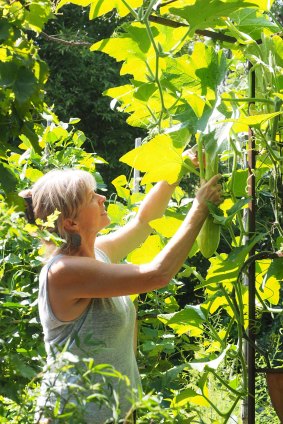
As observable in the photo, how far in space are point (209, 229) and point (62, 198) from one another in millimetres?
348

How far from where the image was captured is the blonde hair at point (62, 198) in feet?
6.18

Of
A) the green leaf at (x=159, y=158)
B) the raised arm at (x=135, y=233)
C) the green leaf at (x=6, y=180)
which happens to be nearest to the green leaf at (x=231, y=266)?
the green leaf at (x=159, y=158)

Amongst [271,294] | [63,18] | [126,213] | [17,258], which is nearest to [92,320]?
[271,294]

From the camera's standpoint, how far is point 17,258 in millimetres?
2504

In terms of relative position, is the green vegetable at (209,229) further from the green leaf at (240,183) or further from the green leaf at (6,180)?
the green leaf at (6,180)

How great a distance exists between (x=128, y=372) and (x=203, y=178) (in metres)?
0.47

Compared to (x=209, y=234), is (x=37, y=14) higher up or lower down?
higher up

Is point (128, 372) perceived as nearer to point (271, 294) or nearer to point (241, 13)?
point (271, 294)

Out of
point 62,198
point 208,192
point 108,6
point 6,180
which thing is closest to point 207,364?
point 208,192

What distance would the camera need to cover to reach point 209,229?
1.78 meters

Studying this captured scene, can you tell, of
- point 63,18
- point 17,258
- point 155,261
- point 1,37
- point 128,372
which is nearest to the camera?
point 1,37

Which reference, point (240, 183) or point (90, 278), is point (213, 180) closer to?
point (240, 183)

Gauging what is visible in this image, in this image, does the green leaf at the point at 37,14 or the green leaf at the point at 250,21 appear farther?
the green leaf at the point at 250,21

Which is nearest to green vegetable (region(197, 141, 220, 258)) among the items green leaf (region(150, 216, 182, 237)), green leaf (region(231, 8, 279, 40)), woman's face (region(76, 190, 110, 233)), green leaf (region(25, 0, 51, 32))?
green leaf (region(150, 216, 182, 237))
